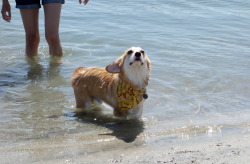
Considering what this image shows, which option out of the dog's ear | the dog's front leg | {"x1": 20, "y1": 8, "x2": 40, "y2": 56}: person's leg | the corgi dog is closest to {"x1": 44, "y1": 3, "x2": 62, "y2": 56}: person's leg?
{"x1": 20, "y1": 8, "x2": 40, "y2": 56}: person's leg

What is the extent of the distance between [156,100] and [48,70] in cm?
198

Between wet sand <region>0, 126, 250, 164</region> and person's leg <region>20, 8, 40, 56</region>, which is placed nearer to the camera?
wet sand <region>0, 126, 250, 164</region>

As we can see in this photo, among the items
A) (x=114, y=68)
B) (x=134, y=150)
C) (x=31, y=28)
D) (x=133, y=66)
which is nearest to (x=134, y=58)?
(x=133, y=66)

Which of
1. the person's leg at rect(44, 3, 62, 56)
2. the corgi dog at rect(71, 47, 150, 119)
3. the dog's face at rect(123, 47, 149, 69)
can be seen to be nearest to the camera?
the dog's face at rect(123, 47, 149, 69)

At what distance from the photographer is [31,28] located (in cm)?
679

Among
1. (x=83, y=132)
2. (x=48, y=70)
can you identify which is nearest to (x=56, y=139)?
(x=83, y=132)

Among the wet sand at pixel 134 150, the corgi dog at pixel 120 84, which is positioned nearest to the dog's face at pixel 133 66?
the corgi dog at pixel 120 84

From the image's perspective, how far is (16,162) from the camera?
12.1 feet

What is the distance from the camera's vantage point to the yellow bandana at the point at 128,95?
486 centimetres

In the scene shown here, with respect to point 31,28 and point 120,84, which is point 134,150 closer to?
point 120,84

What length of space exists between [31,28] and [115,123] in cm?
256

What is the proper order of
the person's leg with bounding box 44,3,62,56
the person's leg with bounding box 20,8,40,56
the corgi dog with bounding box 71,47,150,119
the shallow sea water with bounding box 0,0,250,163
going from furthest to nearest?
the person's leg with bounding box 20,8,40,56, the person's leg with bounding box 44,3,62,56, the corgi dog with bounding box 71,47,150,119, the shallow sea water with bounding box 0,0,250,163

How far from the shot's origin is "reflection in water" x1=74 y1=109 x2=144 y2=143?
445 centimetres

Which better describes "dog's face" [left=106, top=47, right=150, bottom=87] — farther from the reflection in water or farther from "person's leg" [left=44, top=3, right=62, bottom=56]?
"person's leg" [left=44, top=3, right=62, bottom=56]
